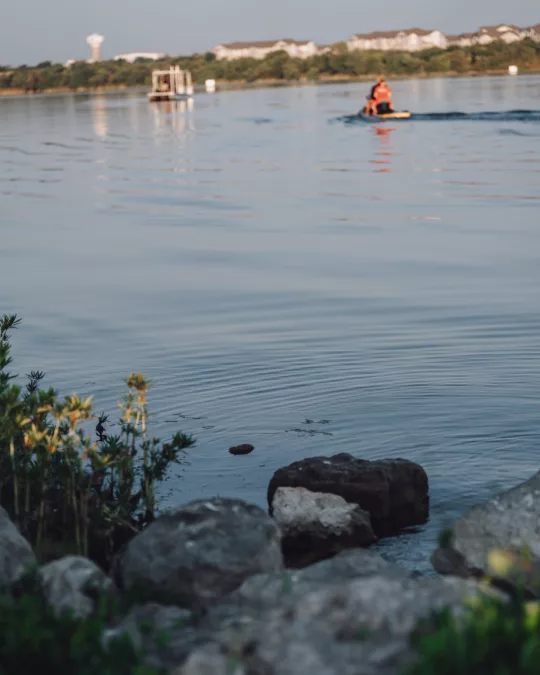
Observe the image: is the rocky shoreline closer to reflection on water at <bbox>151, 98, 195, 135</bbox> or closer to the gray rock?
the gray rock

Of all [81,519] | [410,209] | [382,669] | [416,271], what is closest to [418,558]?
[81,519]

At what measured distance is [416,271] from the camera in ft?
63.2

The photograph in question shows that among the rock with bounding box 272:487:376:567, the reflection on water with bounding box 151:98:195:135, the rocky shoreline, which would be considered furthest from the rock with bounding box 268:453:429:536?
the reflection on water with bounding box 151:98:195:135

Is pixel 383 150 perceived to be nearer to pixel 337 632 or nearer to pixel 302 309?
pixel 302 309

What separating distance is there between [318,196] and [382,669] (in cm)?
2837

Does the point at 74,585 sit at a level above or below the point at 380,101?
below

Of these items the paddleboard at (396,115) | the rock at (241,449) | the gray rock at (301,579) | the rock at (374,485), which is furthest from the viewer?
the paddleboard at (396,115)

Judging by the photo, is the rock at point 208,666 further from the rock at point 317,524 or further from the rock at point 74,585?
the rock at point 317,524

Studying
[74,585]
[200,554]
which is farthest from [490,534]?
[74,585]

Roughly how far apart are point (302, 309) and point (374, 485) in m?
8.22

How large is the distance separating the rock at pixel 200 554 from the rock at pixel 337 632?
1096mm

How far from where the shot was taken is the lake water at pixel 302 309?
10.3m

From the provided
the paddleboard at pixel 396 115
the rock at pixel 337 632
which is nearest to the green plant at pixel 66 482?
the rock at pixel 337 632

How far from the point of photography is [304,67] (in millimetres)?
187875
